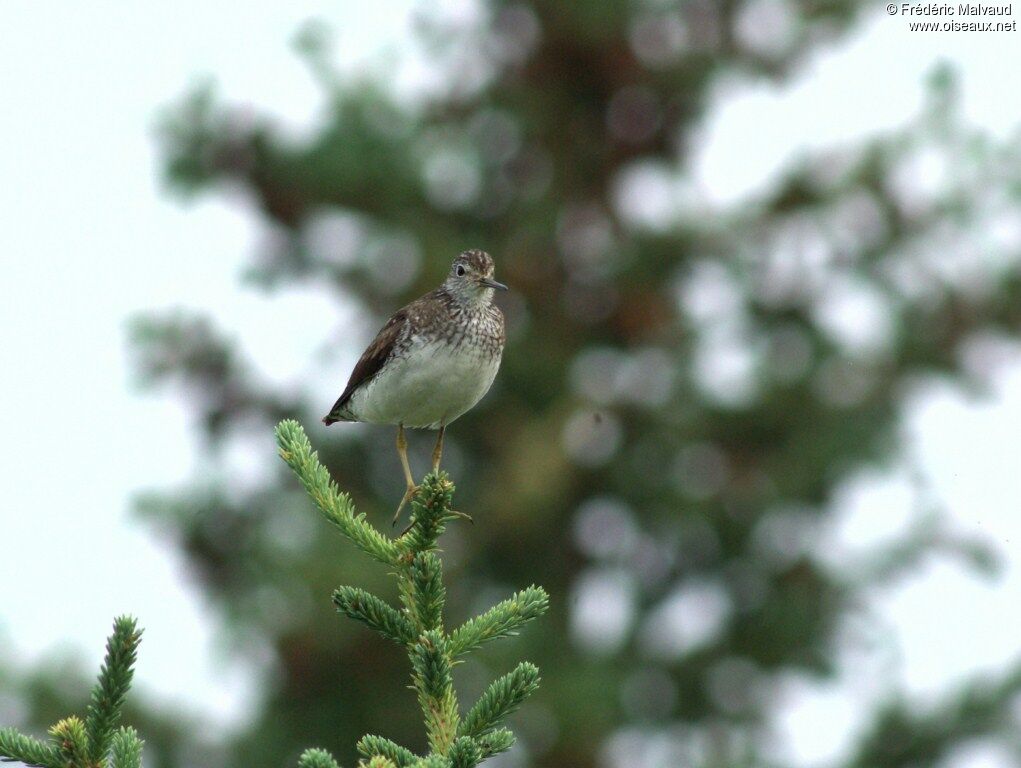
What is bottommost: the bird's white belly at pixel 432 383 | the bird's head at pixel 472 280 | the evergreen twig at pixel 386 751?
the evergreen twig at pixel 386 751

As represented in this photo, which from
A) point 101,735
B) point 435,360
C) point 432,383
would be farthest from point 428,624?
point 435,360

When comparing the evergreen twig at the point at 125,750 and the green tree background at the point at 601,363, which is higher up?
the green tree background at the point at 601,363

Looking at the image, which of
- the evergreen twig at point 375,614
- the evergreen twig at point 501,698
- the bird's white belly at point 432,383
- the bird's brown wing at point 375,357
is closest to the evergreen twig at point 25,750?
the evergreen twig at point 375,614

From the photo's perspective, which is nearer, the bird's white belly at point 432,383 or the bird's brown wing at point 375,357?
the bird's white belly at point 432,383

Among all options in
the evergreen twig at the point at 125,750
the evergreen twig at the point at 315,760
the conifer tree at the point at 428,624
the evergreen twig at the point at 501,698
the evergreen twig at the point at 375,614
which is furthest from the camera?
the evergreen twig at the point at 375,614

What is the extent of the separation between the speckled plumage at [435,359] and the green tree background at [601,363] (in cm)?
788

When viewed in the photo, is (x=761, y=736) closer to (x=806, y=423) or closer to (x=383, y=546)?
(x=806, y=423)

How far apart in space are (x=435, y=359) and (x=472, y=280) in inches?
26.7

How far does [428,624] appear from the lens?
3910 millimetres

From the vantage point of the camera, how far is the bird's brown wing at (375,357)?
6.88 metres

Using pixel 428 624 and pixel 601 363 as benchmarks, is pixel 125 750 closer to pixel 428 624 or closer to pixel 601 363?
pixel 428 624

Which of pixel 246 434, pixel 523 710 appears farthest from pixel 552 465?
pixel 246 434

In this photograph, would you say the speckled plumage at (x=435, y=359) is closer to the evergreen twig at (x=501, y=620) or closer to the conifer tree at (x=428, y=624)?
the conifer tree at (x=428, y=624)

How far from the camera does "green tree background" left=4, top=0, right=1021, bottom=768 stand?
15.6 m
